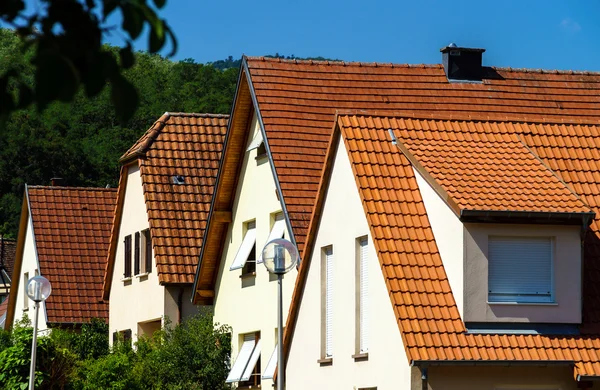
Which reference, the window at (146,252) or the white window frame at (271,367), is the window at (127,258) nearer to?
the window at (146,252)

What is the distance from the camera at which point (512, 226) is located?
18.2 m

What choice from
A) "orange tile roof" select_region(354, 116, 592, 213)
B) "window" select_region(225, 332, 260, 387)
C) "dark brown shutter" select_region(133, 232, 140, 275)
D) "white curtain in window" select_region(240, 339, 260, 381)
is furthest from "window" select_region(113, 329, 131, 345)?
"orange tile roof" select_region(354, 116, 592, 213)

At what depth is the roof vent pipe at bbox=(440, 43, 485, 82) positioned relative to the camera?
2961 cm

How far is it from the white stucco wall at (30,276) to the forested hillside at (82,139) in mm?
28387

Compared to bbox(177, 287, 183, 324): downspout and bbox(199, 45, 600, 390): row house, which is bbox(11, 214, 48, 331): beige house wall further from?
bbox(199, 45, 600, 390): row house

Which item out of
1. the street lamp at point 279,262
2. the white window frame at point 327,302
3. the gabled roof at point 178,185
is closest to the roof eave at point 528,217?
the street lamp at point 279,262

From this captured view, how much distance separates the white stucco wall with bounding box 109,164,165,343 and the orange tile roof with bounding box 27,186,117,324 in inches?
106

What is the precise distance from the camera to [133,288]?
35094 millimetres

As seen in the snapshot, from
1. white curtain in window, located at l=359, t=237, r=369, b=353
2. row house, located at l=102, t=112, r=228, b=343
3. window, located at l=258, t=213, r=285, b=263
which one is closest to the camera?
white curtain in window, located at l=359, t=237, r=369, b=353

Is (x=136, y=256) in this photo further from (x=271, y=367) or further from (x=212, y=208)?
(x=271, y=367)

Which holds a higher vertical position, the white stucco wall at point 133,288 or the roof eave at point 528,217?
the white stucco wall at point 133,288

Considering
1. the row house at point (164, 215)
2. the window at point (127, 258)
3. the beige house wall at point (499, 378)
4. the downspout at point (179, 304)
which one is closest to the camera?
the beige house wall at point (499, 378)

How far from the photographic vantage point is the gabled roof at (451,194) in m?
17.6

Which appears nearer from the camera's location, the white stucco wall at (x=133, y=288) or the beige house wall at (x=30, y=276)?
the white stucco wall at (x=133, y=288)
